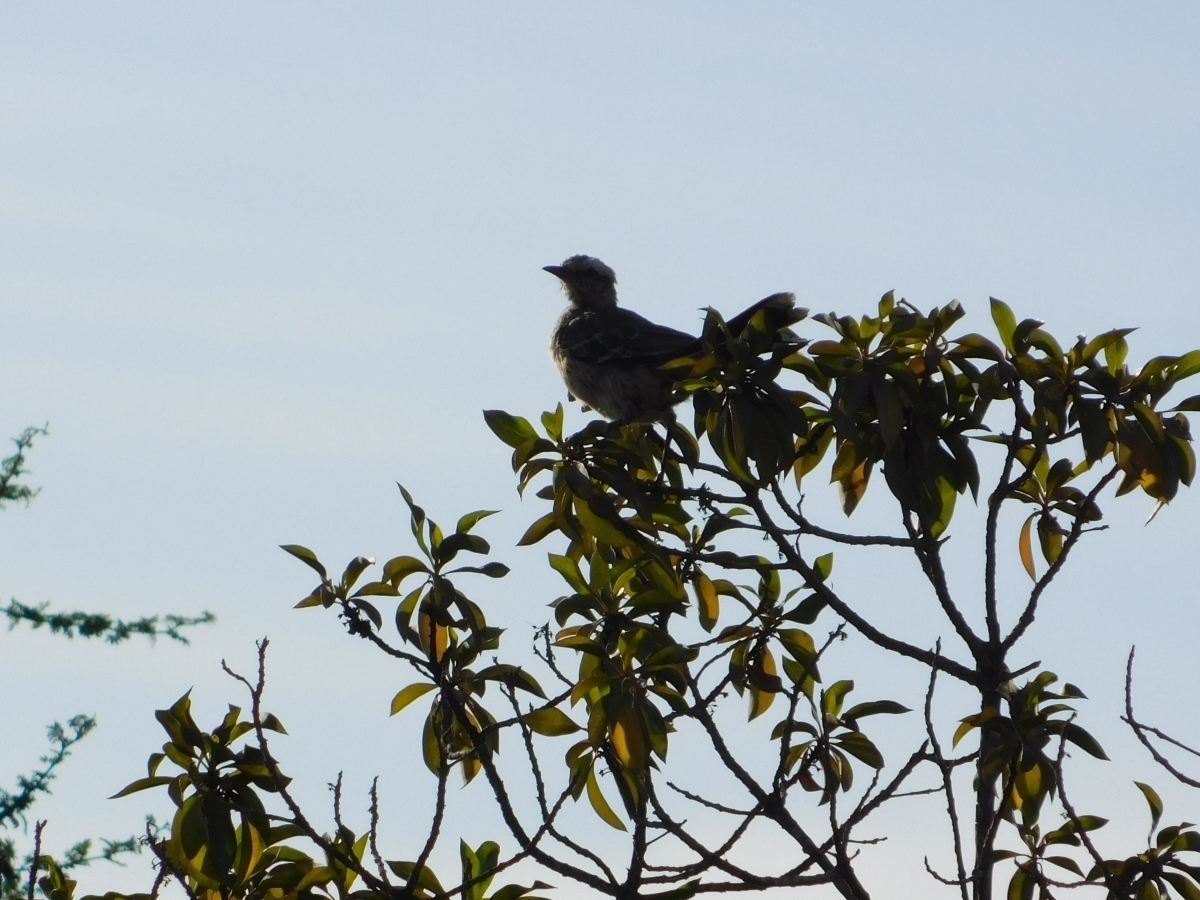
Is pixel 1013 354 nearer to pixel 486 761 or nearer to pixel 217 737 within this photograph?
pixel 486 761

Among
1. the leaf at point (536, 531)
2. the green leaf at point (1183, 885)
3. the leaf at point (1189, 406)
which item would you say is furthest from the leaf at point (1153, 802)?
the leaf at point (536, 531)

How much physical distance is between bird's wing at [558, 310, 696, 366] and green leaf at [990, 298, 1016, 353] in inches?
120

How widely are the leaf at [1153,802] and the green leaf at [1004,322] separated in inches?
51.9

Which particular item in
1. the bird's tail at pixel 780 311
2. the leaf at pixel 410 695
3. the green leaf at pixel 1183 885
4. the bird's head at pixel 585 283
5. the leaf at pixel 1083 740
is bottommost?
the green leaf at pixel 1183 885

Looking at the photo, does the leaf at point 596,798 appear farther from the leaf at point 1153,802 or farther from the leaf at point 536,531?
the leaf at point 1153,802

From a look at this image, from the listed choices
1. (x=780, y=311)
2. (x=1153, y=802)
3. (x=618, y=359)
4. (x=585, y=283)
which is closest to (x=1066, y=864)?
(x=1153, y=802)

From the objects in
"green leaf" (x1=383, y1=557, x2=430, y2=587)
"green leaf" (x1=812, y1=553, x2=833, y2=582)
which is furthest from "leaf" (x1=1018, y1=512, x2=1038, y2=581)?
"green leaf" (x1=383, y1=557, x2=430, y2=587)

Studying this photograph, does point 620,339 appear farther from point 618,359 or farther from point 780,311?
point 780,311

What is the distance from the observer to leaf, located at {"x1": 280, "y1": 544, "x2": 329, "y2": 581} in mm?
4156

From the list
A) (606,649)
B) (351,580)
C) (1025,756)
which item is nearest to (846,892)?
(1025,756)

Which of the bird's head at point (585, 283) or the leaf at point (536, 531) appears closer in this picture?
the leaf at point (536, 531)

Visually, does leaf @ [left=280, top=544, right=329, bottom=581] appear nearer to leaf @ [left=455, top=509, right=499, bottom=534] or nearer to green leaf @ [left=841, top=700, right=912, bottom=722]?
leaf @ [left=455, top=509, right=499, bottom=534]

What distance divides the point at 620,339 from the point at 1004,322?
151 inches

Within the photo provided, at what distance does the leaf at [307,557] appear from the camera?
416 cm
